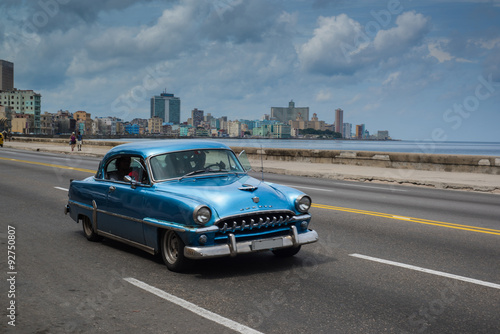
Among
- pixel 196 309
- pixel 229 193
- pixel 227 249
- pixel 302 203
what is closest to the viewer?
pixel 196 309

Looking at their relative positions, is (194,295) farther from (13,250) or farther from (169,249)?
(13,250)

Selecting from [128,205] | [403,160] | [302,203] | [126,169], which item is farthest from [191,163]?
[403,160]

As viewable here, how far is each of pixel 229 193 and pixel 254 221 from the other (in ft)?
1.49

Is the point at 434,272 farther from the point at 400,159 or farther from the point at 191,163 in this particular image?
the point at 400,159

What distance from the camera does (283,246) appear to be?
6.32 meters

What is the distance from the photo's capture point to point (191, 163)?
7.29 m

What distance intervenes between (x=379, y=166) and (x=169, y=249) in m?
21.0

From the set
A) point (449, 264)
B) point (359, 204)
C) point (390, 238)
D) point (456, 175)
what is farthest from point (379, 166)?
point (449, 264)

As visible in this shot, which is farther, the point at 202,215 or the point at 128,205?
the point at 128,205

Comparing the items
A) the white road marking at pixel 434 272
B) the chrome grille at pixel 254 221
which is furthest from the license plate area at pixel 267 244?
the white road marking at pixel 434 272

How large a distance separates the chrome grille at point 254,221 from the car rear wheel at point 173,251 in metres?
0.56

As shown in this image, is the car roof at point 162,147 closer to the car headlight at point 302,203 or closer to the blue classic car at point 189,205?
the blue classic car at point 189,205

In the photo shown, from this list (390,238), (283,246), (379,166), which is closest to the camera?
(283,246)

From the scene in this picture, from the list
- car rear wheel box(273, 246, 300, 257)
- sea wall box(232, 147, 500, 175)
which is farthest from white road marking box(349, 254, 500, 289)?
sea wall box(232, 147, 500, 175)
